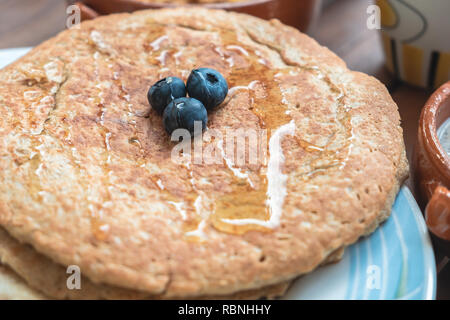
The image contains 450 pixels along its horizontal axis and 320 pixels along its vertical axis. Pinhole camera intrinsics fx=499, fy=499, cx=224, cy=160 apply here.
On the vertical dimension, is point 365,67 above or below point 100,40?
below

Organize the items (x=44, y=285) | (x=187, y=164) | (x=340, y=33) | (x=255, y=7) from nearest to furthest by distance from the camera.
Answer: (x=44, y=285)
(x=187, y=164)
(x=255, y=7)
(x=340, y=33)

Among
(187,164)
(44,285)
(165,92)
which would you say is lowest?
(44,285)

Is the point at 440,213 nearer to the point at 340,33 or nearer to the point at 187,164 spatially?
the point at 187,164

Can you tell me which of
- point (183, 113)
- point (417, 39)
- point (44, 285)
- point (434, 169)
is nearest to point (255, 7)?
point (417, 39)

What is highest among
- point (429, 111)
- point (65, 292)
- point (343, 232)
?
point (429, 111)

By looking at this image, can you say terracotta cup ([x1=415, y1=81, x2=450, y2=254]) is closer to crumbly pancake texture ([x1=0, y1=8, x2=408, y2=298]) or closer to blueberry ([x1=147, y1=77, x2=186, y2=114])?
crumbly pancake texture ([x1=0, y1=8, x2=408, y2=298])

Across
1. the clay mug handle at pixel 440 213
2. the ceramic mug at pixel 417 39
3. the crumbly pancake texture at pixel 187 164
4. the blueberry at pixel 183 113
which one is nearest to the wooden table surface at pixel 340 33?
the ceramic mug at pixel 417 39

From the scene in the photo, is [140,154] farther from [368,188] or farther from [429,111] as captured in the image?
[429,111]

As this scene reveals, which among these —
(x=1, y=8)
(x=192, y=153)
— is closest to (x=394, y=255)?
(x=192, y=153)
